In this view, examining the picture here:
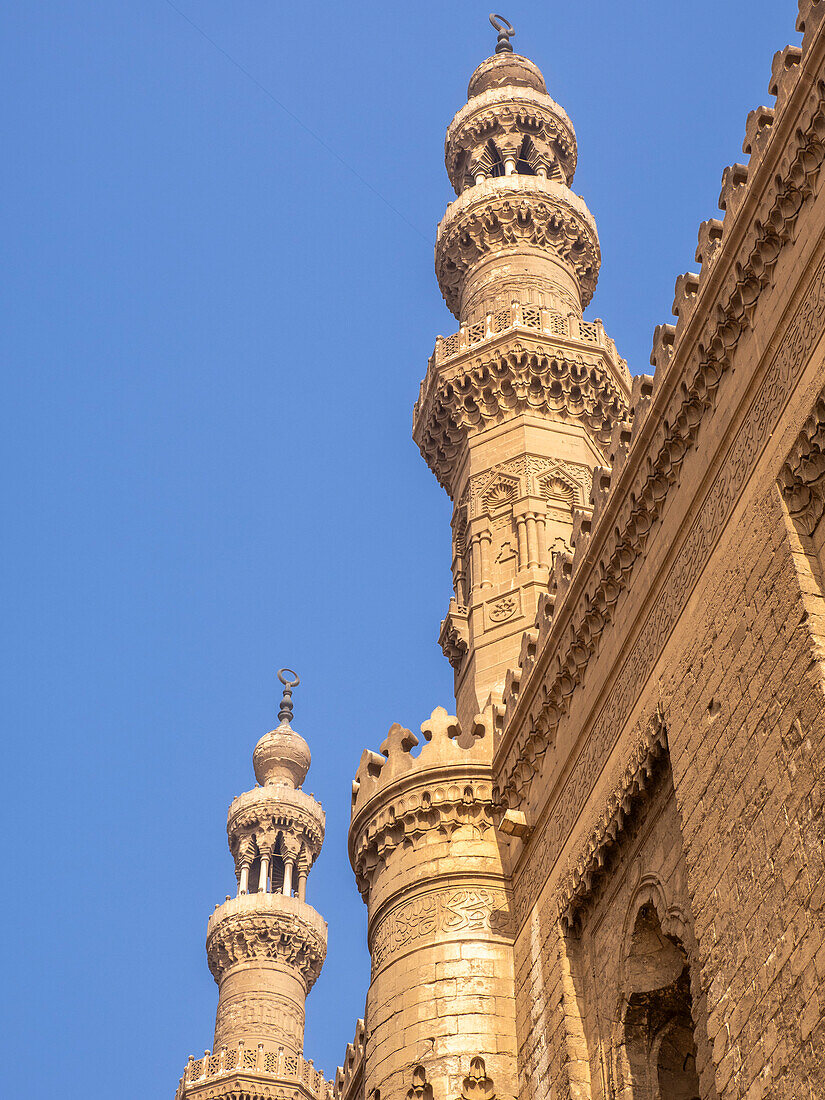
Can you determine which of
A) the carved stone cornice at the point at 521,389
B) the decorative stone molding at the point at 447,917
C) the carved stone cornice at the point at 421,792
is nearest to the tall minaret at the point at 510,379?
the carved stone cornice at the point at 521,389

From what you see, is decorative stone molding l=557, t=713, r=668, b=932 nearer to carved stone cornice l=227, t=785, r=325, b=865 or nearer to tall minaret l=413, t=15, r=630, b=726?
tall minaret l=413, t=15, r=630, b=726

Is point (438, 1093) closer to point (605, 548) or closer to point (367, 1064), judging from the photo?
point (367, 1064)

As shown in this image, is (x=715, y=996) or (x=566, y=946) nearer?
(x=715, y=996)

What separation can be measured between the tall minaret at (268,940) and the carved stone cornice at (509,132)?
14.0 meters

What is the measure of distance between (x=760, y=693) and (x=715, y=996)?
5.05 feet

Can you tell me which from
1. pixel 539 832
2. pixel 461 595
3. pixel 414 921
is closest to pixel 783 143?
pixel 539 832

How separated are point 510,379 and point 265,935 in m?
14.3

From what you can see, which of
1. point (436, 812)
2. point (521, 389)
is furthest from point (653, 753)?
point (521, 389)

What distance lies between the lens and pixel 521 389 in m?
17.0

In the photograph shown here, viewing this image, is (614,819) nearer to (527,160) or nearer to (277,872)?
(527,160)

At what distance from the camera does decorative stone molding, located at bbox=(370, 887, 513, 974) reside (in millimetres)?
11219

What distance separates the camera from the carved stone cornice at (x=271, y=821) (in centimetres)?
2947

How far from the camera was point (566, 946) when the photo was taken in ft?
32.9

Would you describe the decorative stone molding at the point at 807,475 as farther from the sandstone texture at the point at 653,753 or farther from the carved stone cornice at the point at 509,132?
the carved stone cornice at the point at 509,132
